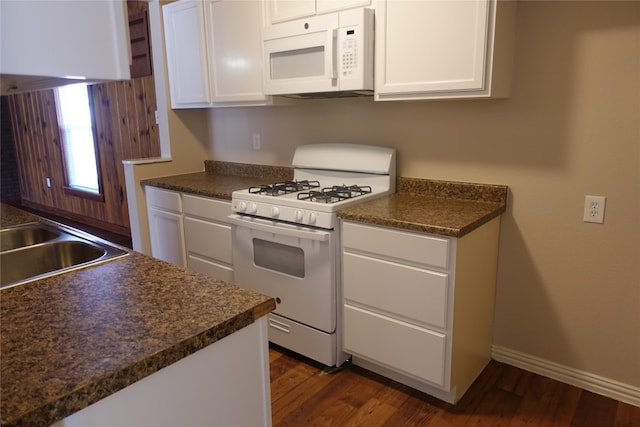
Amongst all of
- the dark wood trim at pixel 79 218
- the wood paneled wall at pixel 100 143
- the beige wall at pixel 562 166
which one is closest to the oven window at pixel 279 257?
the beige wall at pixel 562 166

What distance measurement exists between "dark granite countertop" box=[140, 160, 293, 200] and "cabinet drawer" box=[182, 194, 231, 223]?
0.04 meters

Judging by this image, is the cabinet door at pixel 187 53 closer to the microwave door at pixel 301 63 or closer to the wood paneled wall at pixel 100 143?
the wood paneled wall at pixel 100 143

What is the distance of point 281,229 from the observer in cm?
221

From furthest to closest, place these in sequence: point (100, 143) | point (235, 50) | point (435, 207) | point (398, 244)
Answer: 1. point (100, 143)
2. point (235, 50)
3. point (435, 207)
4. point (398, 244)

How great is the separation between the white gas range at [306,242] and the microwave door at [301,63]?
449 millimetres

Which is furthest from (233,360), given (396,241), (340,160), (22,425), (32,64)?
(340,160)

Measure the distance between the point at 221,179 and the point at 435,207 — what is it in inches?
65.7

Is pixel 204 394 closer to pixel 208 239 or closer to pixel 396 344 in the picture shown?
pixel 396 344

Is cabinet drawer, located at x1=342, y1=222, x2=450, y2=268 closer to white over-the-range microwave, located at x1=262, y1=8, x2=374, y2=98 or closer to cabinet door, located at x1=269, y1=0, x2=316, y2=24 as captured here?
white over-the-range microwave, located at x1=262, y1=8, x2=374, y2=98

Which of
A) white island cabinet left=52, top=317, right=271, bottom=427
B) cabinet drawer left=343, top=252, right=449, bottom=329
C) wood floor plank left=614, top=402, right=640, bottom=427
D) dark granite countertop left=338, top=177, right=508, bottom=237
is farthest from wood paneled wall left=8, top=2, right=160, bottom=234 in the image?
wood floor plank left=614, top=402, right=640, bottom=427

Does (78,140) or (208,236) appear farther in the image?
(78,140)

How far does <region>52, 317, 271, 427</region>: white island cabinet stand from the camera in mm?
815

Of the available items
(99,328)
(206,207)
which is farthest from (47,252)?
(206,207)

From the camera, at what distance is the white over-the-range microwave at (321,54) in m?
2.09
